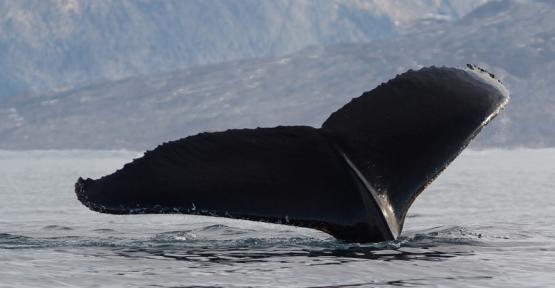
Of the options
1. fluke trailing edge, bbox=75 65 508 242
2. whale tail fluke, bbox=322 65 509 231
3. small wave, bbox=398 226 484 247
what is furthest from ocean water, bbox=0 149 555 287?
whale tail fluke, bbox=322 65 509 231

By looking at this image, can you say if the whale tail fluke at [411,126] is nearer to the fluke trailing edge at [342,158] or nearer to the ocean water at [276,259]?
the fluke trailing edge at [342,158]

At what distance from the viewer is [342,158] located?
24.4 feet

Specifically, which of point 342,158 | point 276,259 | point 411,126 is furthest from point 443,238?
point 342,158

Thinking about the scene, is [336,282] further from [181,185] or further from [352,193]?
[181,185]

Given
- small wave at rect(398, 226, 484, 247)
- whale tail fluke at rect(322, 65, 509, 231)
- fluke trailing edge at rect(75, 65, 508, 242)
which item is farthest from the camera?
small wave at rect(398, 226, 484, 247)

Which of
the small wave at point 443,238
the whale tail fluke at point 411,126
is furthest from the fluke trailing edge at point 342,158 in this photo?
the small wave at point 443,238

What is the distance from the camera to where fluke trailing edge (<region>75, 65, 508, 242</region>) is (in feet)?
24.0

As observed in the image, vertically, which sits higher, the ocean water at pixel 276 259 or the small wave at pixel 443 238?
the small wave at pixel 443 238

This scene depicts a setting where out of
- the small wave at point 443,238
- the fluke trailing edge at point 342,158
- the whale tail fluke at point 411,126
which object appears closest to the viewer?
the fluke trailing edge at point 342,158

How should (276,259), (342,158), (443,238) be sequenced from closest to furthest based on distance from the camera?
1. (342,158)
2. (276,259)
3. (443,238)

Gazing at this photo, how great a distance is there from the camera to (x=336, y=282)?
729 centimetres

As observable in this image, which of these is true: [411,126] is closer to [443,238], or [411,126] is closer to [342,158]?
[342,158]

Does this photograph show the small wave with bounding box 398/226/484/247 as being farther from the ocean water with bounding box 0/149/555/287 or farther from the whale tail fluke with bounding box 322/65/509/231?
the whale tail fluke with bounding box 322/65/509/231

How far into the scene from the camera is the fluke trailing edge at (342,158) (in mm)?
7328
